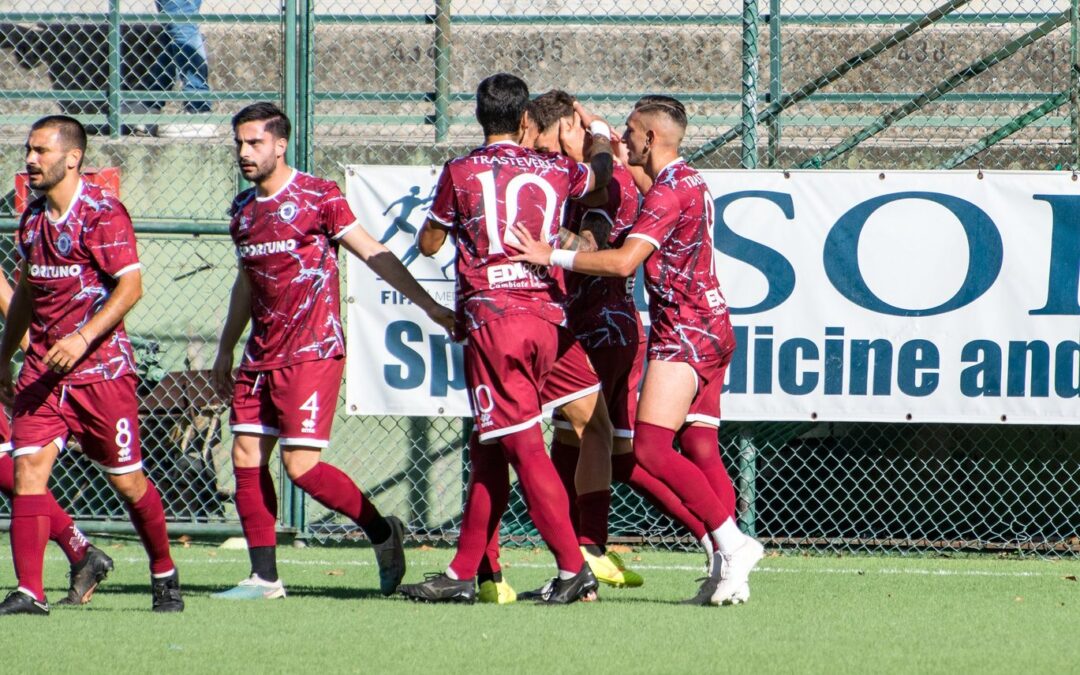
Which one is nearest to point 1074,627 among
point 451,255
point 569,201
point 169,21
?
point 569,201

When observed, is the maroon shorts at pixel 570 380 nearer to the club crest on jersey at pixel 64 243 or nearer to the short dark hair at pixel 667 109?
the short dark hair at pixel 667 109

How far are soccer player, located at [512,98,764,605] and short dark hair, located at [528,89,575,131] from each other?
0.35m

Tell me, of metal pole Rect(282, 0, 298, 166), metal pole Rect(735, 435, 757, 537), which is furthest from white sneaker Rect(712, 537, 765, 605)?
metal pole Rect(282, 0, 298, 166)

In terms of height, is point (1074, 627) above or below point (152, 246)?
below

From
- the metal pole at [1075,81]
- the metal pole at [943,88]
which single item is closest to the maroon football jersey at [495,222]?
the metal pole at [943,88]

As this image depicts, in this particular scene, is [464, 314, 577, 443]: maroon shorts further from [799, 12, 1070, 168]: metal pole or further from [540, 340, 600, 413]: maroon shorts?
[799, 12, 1070, 168]: metal pole

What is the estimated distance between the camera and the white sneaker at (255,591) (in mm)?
5875

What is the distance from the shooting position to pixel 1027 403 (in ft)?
24.3

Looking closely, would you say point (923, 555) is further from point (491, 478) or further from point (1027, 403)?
point (491, 478)

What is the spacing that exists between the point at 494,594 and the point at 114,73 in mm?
5480

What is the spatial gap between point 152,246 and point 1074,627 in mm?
5843

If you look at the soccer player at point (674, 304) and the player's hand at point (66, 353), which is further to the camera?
the soccer player at point (674, 304)

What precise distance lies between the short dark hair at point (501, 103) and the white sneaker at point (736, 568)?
1904 mm

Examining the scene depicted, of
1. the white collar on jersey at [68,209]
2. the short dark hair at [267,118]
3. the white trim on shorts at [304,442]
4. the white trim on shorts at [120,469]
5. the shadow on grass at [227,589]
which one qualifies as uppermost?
the short dark hair at [267,118]
